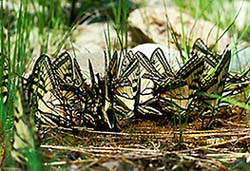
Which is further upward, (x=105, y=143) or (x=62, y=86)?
(x=62, y=86)

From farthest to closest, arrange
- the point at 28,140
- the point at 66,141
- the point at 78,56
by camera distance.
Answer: the point at 78,56
the point at 66,141
the point at 28,140

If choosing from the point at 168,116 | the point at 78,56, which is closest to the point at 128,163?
the point at 168,116

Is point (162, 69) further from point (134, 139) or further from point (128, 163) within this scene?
point (128, 163)

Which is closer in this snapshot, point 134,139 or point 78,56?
point 134,139

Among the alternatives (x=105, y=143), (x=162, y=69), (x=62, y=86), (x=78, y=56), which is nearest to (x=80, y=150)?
(x=105, y=143)

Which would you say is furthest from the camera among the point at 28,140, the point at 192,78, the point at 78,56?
the point at 78,56

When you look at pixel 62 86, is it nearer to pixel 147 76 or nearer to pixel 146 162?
pixel 147 76
